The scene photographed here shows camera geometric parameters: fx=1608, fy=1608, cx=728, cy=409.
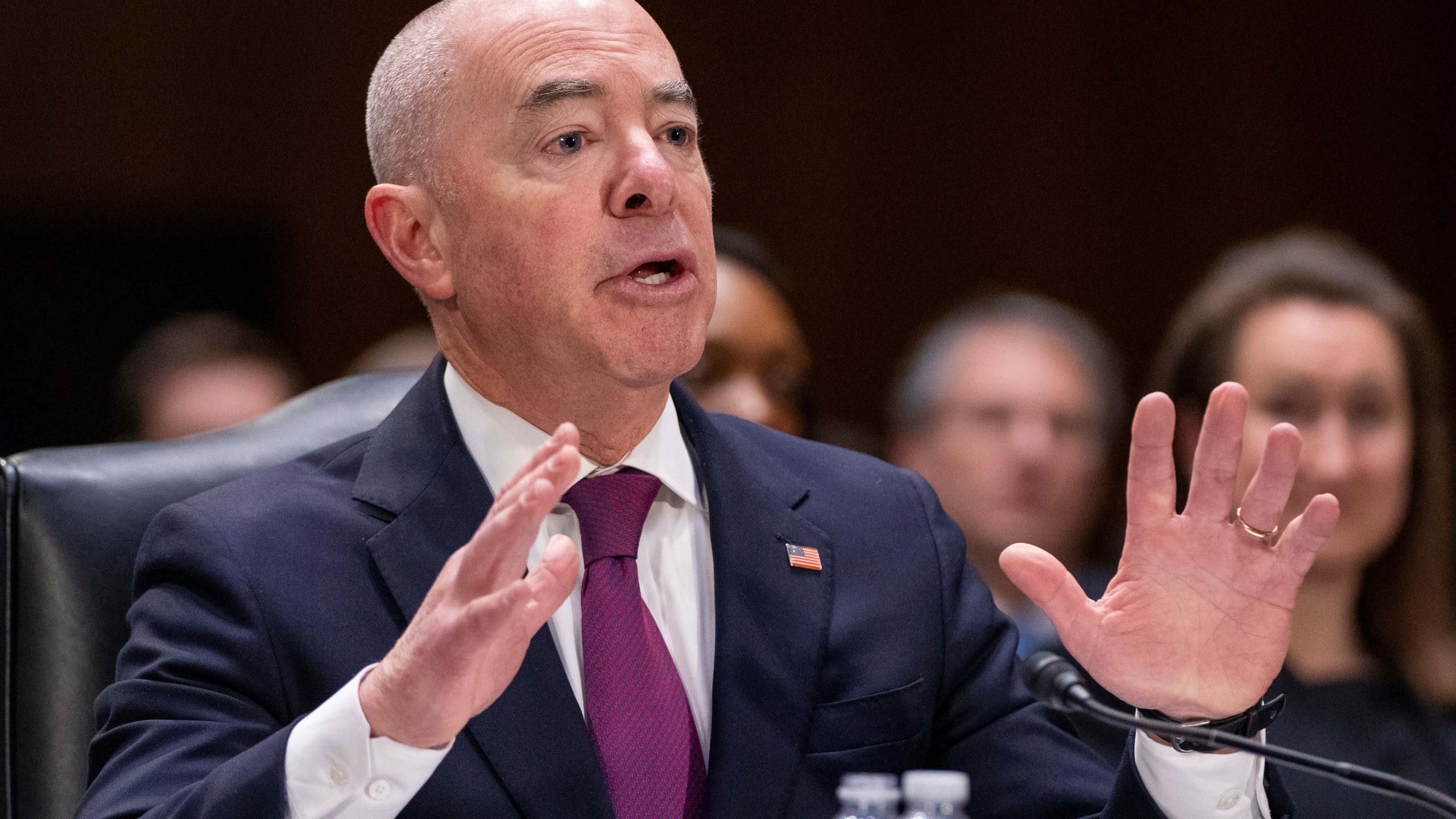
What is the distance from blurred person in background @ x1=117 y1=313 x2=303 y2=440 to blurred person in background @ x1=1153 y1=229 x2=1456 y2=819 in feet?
6.70

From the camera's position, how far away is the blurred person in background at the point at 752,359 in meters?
2.59

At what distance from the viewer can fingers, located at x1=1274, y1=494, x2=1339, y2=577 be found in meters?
1.41

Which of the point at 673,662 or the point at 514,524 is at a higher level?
the point at 514,524

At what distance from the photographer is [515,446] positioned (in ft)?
5.47

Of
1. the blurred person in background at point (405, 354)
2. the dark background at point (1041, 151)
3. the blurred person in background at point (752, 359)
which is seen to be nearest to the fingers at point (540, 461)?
the blurred person in background at point (752, 359)

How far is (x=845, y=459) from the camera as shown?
1887 mm

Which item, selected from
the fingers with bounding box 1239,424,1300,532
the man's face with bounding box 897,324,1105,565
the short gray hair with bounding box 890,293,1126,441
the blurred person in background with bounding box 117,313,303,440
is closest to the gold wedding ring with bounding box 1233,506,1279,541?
the fingers with bounding box 1239,424,1300,532

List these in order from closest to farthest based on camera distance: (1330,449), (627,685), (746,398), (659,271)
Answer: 1. (627,685)
2. (659,271)
3. (1330,449)
4. (746,398)

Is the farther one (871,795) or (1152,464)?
(1152,464)

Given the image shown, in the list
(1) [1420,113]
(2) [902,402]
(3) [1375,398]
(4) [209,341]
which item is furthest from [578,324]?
(1) [1420,113]

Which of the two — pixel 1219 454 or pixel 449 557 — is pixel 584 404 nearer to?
pixel 449 557

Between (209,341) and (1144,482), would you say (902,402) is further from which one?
(1144,482)

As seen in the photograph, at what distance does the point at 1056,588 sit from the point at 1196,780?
21cm

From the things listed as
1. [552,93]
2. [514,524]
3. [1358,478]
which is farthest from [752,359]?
[514,524]
